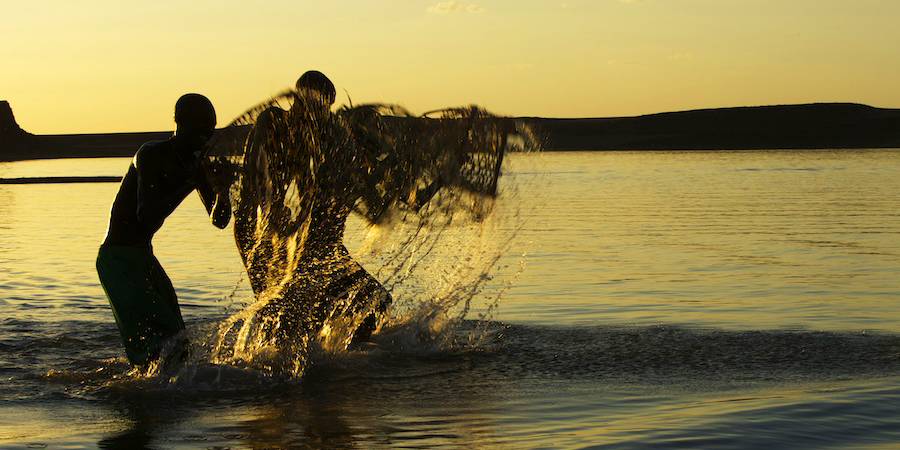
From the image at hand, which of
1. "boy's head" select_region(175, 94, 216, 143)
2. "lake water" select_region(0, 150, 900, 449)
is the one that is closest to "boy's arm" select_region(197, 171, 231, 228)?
"boy's head" select_region(175, 94, 216, 143)

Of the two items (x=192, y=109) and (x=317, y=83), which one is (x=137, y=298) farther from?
(x=317, y=83)

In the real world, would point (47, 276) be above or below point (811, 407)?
above

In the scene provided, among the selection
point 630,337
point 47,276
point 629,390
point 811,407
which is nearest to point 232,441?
point 629,390

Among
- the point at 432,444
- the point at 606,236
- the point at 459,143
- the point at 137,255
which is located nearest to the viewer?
the point at 432,444

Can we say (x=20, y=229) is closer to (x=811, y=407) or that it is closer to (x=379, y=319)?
(x=379, y=319)

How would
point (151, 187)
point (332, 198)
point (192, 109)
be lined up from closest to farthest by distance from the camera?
point (151, 187), point (192, 109), point (332, 198)

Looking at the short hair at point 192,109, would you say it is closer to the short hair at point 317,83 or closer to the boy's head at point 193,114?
the boy's head at point 193,114

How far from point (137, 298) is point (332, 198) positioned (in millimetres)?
1636

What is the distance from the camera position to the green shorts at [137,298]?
7590 mm

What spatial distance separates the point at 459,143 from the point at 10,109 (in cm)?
12971

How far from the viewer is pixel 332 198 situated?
862 cm

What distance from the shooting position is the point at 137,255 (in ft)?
24.9

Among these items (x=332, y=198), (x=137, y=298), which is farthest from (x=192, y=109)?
(x=332, y=198)

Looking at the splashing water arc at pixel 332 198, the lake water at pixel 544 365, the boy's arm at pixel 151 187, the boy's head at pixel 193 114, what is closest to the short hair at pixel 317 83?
the splashing water arc at pixel 332 198
